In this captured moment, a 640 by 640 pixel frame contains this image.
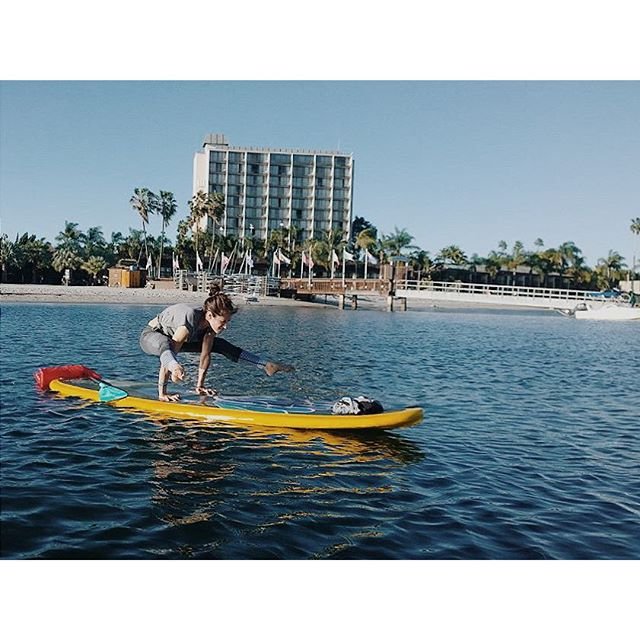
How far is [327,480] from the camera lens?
7.71 meters

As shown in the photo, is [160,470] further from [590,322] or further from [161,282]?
[590,322]

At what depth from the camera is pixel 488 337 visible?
3516 centimetres

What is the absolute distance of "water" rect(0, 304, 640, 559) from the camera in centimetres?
592

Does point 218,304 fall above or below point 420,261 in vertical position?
below

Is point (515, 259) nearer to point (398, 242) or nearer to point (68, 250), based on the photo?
point (398, 242)

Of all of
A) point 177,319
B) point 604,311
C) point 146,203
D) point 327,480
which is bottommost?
point 327,480

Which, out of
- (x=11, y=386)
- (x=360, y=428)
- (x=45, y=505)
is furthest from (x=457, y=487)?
(x=11, y=386)

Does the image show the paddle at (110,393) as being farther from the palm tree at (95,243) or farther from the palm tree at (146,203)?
the palm tree at (95,243)

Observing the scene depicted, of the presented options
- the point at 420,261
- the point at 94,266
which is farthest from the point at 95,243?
the point at 420,261

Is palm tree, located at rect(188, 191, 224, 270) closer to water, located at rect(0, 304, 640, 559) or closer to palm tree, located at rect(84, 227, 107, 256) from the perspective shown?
palm tree, located at rect(84, 227, 107, 256)

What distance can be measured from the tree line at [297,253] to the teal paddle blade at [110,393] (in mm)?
25727

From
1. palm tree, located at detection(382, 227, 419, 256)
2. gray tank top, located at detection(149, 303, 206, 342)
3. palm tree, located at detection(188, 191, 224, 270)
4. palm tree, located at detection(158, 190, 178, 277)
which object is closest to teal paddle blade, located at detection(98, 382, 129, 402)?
gray tank top, located at detection(149, 303, 206, 342)

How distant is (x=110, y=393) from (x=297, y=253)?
72.8 metres
